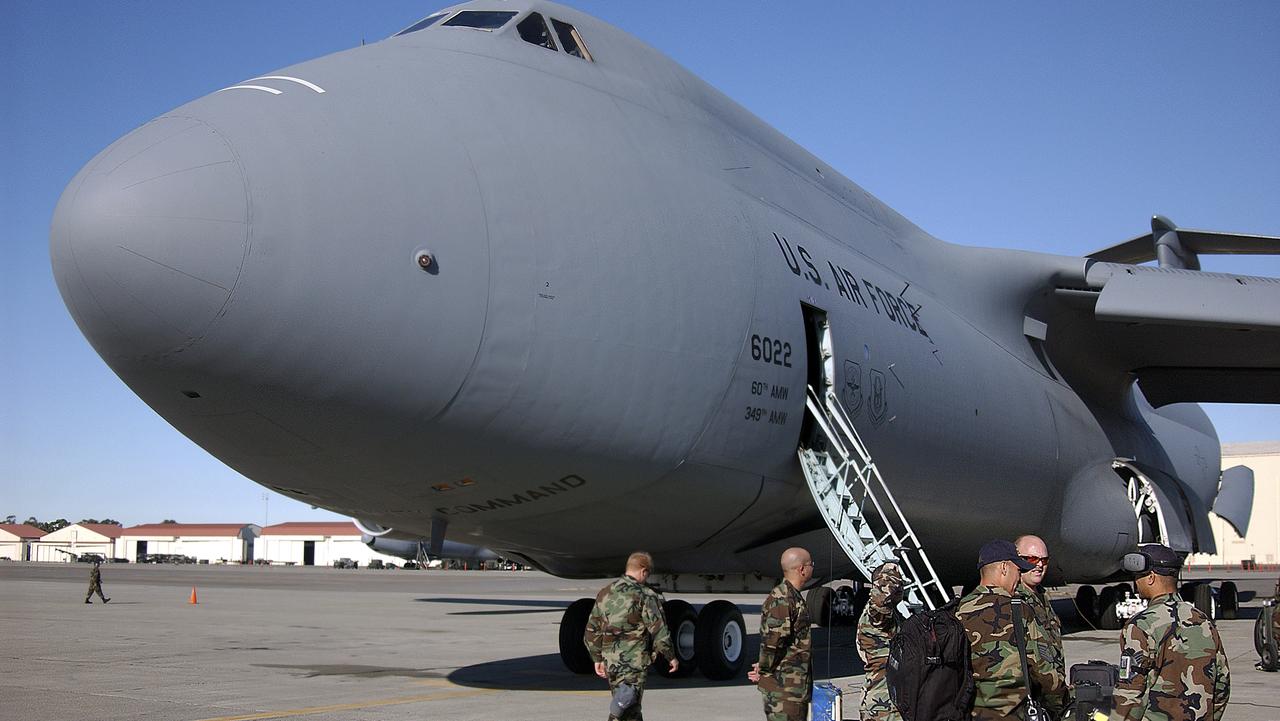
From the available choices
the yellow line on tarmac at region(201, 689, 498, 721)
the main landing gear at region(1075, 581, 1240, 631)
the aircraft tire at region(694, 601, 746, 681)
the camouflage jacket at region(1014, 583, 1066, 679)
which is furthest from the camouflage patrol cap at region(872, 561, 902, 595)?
the main landing gear at region(1075, 581, 1240, 631)

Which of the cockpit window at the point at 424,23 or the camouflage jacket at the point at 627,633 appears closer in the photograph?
the camouflage jacket at the point at 627,633

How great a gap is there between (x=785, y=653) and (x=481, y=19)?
5749mm

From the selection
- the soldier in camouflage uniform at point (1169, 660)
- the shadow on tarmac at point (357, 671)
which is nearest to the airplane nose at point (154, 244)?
→ the soldier in camouflage uniform at point (1169, 660)

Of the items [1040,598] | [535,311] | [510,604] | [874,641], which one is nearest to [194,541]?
[510,604]

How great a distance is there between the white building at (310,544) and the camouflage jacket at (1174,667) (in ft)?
279

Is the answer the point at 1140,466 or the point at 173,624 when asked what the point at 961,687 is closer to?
the point at 1140,466

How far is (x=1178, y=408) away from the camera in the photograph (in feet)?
74.0

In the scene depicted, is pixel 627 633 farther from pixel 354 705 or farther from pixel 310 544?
pixel 310 544

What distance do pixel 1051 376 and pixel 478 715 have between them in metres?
10.3

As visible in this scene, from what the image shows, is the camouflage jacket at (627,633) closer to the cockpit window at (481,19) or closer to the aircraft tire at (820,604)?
the cockpit window at (481,19)

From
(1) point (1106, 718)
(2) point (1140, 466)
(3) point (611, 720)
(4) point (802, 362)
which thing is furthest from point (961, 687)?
(2) point (1140, 466)

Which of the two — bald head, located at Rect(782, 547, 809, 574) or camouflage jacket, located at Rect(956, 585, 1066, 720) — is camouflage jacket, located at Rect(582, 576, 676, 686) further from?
camouflage jacket, located at Rect(956, 585, 1066, 720)

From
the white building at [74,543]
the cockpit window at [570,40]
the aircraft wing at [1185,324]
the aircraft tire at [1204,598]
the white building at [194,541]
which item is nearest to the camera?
the cockpit window at [570,40]

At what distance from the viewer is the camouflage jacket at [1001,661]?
4.59 meters
